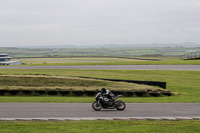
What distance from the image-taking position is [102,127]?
12.7 meters

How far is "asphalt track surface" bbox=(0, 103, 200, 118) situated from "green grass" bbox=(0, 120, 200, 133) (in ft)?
5.74

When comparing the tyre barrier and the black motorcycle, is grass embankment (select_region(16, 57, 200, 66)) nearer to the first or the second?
the tyre barrier

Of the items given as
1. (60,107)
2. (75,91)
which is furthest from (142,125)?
(75,91)

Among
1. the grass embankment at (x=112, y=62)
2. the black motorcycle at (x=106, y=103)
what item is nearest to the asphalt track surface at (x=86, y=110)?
the black motorcycle at (x=106, y=103)

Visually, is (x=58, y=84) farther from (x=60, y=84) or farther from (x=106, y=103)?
(x=106, y=103)

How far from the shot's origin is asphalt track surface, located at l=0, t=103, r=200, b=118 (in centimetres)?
1567

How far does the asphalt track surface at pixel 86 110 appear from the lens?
15.7m

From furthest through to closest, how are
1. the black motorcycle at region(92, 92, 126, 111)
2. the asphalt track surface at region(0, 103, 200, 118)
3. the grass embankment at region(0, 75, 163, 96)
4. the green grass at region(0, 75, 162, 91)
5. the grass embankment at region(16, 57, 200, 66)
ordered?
the grass embankment at region(16, 57, 200, 66)
the green grass at region(0, 75, 162, 91)
the grass embankment at region(0, 75, 163, 96)
the black motorcycle at region(92, 92, 126, 111)
the asphalt track surface at region(0, 103, 200, 118)

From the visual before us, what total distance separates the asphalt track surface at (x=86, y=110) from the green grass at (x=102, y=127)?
175 centimetres

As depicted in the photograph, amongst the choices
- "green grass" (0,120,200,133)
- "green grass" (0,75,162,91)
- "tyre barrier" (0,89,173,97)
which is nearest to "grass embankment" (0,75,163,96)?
"green grass" (0,75,162,91)

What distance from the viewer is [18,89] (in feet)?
78.9

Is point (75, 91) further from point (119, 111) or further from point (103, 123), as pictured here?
point (103, 123)

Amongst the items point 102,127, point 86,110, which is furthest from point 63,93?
point 102,127

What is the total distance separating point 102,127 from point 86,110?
4.44 meters
